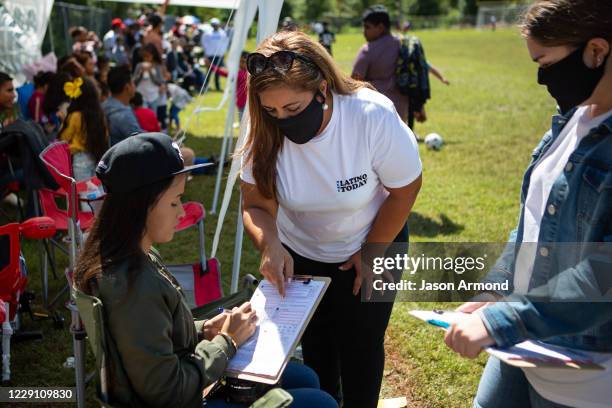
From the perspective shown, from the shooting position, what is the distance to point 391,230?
2244 mm

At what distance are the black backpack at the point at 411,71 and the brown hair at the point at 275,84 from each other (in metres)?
4.61

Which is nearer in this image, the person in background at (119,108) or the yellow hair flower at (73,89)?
the yellow hair flower at (73,89)

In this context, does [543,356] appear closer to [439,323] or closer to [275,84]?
[439,323]

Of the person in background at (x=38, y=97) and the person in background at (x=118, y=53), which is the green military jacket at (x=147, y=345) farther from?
the person in background at (x=118, y=53)

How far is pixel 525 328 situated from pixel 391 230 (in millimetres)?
909

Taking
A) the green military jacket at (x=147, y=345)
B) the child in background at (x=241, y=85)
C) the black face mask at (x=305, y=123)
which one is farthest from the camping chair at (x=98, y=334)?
the child in background at (x=241, y=85)

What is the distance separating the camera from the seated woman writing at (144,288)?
1.60m

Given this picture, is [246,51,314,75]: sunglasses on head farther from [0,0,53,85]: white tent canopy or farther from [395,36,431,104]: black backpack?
[0,0,53,85]: white tent canopy

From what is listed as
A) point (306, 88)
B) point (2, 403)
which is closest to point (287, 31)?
point (306, 88)

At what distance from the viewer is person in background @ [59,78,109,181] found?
16.2 feet

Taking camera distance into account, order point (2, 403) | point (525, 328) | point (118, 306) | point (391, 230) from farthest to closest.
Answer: point (2, 403) → point (391, 230) → point (118, 306) → point (525, 328)

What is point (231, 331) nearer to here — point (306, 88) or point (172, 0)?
point (306, 88)

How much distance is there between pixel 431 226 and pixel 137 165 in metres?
4.49

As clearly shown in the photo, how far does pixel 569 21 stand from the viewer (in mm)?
1355
